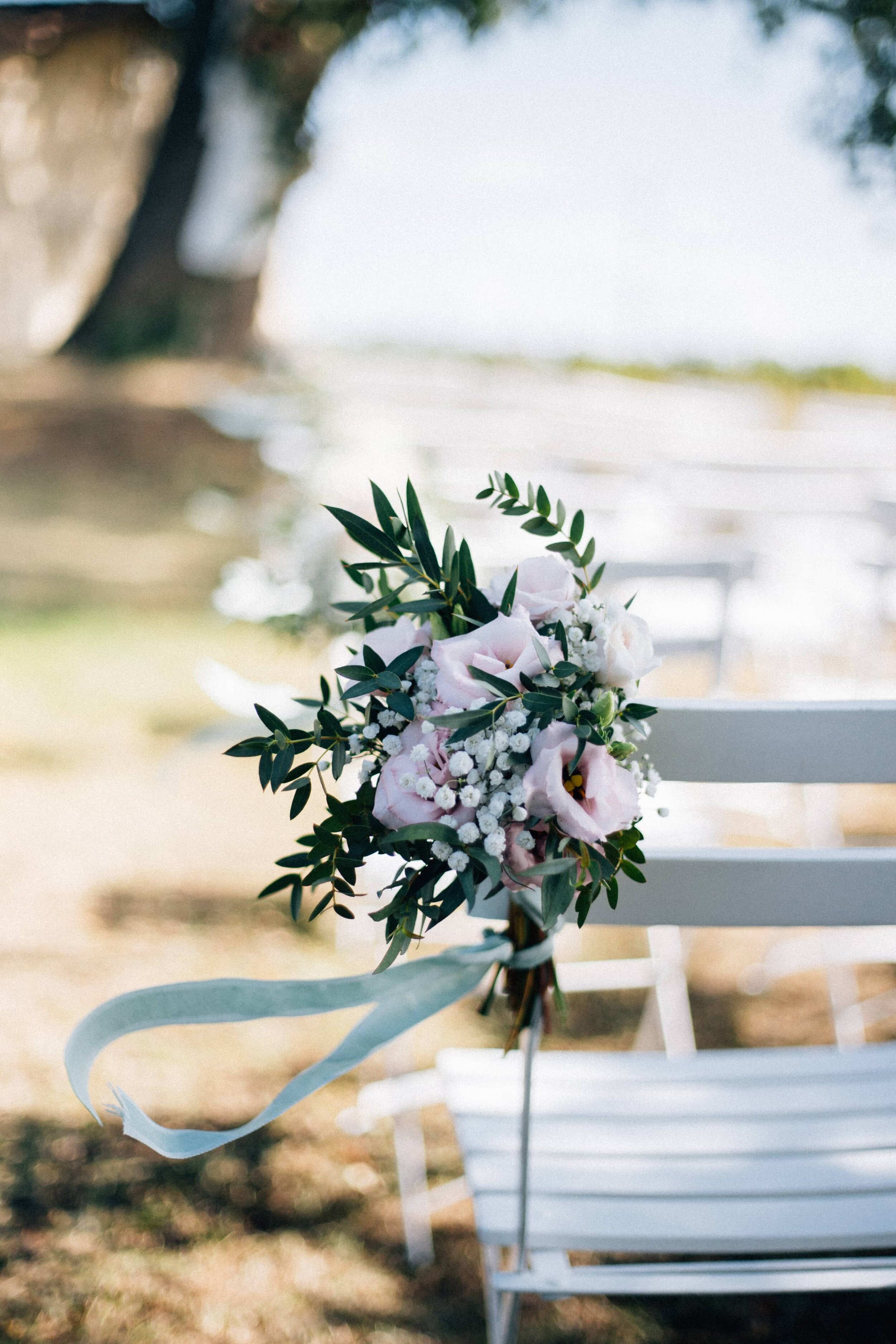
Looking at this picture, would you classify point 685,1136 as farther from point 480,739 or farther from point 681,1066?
point 480,739

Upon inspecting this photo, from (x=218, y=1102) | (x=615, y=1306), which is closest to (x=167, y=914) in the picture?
(x=218, y=1102)

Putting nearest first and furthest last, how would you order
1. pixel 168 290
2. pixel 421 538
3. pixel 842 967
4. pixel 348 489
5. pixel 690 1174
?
1. pixel 421 538
2. pixel 690 1174
3. pixel 348 489
4. pixel 842 967
5. pixel 168 290

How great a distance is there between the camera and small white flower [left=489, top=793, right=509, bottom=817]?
3.10ft

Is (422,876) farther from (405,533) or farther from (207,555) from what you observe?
(207,555)

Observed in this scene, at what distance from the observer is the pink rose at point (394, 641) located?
1.06m

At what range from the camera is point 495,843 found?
938 mm

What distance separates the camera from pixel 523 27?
477 centimetres

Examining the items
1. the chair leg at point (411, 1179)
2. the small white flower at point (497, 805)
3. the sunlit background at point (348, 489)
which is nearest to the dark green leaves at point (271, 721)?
the small white flower at point (497, 805)

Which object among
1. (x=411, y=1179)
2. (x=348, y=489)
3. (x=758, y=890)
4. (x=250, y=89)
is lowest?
(x=411, y=1179)

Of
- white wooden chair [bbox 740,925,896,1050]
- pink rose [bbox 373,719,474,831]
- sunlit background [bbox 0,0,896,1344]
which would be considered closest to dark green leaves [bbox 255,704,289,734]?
pink rose [bbox 373,719,474,831]

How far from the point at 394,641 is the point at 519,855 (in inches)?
9.8

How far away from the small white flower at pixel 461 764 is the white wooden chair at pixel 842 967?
5.55 ft

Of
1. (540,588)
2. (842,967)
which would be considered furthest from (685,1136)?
(842,967)

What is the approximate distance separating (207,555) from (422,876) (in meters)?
7.00
